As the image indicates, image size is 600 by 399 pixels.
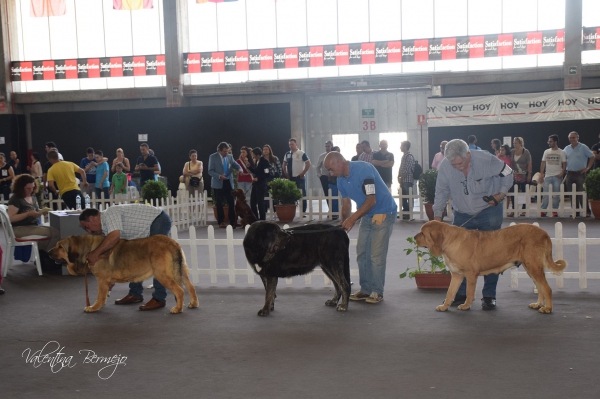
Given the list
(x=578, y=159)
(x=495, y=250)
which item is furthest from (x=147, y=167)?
(x=495, y=250)

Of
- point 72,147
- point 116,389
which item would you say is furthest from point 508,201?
point 72,147

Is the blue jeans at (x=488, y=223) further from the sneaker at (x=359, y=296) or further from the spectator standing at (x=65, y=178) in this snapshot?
the spectator standing at (x=65, y=178)

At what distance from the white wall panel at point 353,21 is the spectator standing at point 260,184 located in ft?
31.0

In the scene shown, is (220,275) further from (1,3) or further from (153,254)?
(1,3)

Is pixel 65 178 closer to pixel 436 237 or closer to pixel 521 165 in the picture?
pixel 436 237

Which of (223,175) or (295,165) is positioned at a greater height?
(295,165)

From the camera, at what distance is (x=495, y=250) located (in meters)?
6.46

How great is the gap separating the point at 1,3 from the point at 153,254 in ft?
72.5

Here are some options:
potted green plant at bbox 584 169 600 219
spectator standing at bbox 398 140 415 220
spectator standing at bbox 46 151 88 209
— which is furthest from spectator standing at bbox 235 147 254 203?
potted green plant at bbox 584 169 600 219

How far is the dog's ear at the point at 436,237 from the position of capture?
6559 millimetres

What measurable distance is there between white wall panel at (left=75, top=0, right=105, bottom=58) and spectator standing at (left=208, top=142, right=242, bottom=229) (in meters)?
12.7

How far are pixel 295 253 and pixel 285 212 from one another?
8.99 meters

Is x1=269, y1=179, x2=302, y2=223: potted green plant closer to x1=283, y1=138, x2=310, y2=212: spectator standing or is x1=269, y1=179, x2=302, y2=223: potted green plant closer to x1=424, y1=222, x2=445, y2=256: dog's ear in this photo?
x1=283, y1=138, x2=310, y2=212: spectator standing

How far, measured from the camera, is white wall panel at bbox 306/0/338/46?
77.2ft
